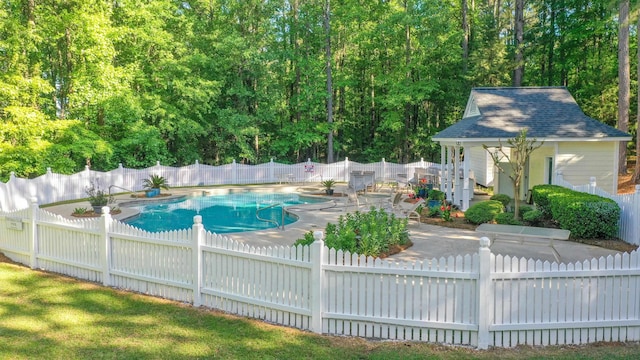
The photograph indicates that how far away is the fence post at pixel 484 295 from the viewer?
17.4 feet

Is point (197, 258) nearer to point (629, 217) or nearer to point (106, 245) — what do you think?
point (106, 245)

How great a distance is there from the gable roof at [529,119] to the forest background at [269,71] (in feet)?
21.2

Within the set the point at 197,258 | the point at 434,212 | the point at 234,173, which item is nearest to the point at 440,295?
the point at 197,258

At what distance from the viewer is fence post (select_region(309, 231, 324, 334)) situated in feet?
18.7

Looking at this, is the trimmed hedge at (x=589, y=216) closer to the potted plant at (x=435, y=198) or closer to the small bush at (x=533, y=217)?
the small bush at (x=533, y=217)

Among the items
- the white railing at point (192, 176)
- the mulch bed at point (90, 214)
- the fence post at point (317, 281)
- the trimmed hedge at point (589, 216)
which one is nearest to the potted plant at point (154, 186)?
the white railing at point (192, 176)

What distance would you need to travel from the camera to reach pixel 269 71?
104 feet

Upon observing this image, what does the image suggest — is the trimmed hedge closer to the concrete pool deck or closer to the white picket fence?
the concrete pool deck

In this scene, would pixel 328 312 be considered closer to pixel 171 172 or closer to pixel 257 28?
pixel 171 172

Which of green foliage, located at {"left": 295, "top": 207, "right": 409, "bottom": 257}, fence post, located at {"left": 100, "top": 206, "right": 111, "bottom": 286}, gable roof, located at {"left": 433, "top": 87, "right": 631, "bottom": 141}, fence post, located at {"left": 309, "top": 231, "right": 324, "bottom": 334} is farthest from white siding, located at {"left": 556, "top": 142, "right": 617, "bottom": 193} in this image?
fence post, located at {"left": 100, "top": 206, "right": 111, "bottom": 286}

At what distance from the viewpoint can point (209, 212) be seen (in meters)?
18.0

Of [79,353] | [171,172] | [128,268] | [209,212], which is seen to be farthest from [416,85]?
[79,353]

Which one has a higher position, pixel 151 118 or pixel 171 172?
pixel 151 118

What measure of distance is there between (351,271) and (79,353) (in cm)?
315
